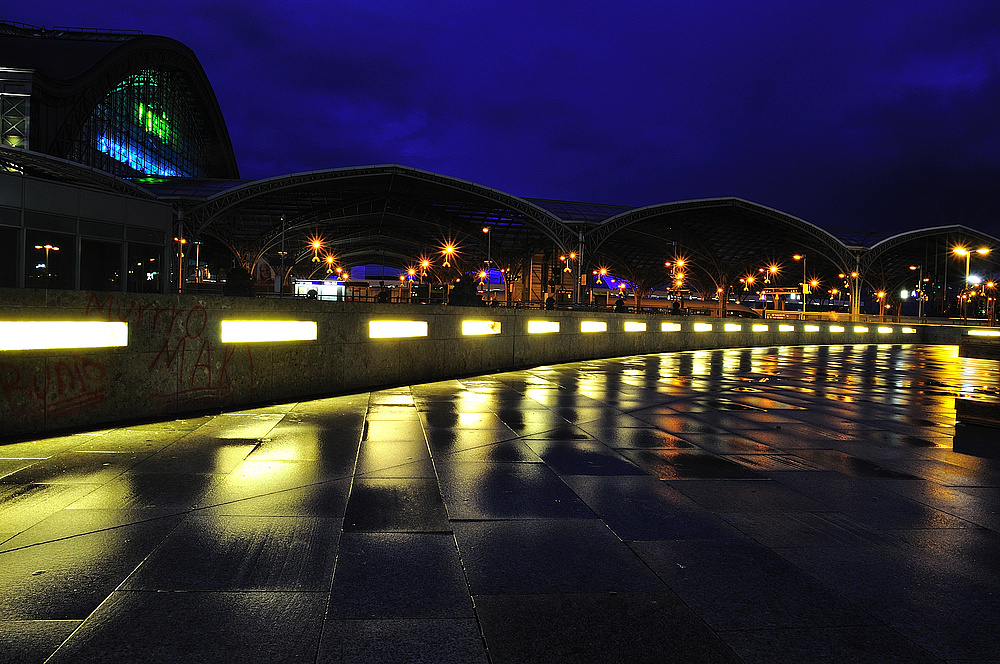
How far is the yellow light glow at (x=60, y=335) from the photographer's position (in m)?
7.79

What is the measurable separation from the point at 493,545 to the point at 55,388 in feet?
23.8

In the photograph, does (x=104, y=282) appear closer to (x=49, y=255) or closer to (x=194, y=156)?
(x=49, y=255)

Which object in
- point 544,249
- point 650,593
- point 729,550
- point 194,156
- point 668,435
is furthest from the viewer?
point 194,156

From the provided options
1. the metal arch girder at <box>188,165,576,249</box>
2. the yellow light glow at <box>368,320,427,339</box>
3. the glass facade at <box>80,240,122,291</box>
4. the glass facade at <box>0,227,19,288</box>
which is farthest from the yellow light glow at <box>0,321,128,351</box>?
the metal arch girder at <box>188,165,576,249</box>

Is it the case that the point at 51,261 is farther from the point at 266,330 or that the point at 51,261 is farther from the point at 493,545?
the point at 493,545

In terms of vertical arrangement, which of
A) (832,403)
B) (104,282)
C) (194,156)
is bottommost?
(832,403)

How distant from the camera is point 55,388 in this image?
27.1ft

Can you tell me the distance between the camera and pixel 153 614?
334cm

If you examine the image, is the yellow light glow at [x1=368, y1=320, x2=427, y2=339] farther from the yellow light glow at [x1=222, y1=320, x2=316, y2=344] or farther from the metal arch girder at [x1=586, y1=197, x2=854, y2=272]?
the metal arch girder at [x1=586, y1=197, x2=854, y2=272]

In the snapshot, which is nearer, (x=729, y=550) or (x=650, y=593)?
(x=650, y=593)

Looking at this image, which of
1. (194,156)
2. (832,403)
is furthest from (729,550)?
(194,156)

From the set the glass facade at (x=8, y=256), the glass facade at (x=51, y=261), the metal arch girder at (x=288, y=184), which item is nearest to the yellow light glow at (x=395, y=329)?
the glass facade at (x=8, y=256)

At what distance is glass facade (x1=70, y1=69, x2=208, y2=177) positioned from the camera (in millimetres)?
48438

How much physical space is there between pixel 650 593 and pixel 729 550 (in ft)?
3.50
